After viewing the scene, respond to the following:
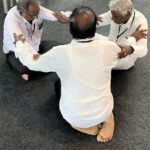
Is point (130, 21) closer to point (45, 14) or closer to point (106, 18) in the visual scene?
point (106, 18)

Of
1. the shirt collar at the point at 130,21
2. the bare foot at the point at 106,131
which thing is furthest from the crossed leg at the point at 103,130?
the shirt collar at the point at 130,21

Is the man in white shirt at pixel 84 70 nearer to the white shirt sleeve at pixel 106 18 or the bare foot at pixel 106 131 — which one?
the bare foot at pixel 106 131

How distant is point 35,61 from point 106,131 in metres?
0.54

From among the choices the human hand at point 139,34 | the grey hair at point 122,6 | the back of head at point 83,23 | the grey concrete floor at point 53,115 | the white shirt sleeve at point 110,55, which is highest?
the back of head at point 83,23

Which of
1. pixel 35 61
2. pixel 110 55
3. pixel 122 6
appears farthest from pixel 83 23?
pixel 122 6

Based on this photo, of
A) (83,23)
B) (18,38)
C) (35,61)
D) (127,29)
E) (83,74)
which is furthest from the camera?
(127,29)

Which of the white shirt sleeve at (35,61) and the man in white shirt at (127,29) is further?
the man in white shirt at (127,29)

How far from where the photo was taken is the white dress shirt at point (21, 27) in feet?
7.18

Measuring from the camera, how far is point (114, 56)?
71.0 inches

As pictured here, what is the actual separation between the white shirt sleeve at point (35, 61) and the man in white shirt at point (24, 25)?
0.19 m

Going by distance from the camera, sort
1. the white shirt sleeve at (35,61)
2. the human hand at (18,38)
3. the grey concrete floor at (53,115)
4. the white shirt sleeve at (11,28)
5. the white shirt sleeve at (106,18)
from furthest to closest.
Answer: the white shirt sleeve at (106,18) < the white shirt sleeve at (11,28) < the human hand at (18,38) < the grey concrete floor at (53,115) < the white shirt sleeve at (35,61)

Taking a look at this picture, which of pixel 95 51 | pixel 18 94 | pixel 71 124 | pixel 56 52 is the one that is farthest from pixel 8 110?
pixel 95 51

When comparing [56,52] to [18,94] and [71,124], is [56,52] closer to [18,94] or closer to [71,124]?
[71,124]

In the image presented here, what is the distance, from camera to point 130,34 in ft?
7.52
